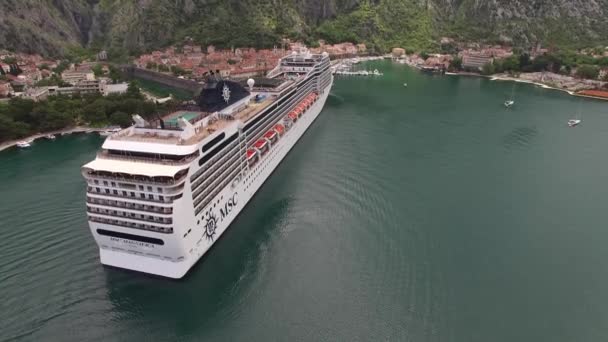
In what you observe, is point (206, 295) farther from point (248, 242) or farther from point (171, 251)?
point (248, 242)

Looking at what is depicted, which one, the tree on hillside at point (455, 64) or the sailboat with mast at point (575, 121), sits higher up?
the tree on hillside at point (455, 64)

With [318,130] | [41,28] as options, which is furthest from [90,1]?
[318,130]

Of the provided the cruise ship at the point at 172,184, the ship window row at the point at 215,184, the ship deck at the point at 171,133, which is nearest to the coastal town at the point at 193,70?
the ship deck at the point at 171,133

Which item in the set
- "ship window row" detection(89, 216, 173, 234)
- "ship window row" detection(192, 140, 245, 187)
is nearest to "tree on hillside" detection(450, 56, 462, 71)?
"ship window row" detection(192, 140, 245, 187)

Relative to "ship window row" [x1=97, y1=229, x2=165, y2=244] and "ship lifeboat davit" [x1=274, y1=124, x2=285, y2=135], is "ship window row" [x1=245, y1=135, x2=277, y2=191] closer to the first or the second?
"ship lifeboat davit" [x1=274, y1=124, x2=285, y2=135]

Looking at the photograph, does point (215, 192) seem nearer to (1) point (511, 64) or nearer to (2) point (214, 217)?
(2) point (214, 217)

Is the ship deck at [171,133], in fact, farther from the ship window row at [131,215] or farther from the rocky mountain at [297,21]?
the rocky mountain at [297,21]
